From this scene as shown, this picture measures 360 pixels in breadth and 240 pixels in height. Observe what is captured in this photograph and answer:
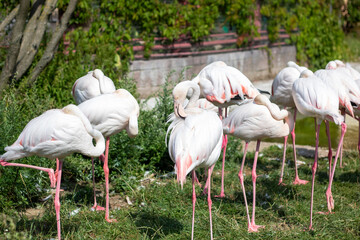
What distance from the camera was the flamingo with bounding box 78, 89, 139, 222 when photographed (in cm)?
409

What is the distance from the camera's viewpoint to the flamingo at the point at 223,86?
4.76m

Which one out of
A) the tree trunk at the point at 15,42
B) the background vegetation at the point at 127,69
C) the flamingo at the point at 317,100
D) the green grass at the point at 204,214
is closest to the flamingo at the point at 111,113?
the green grass at the point at 204,214

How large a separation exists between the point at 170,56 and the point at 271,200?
5.17 m

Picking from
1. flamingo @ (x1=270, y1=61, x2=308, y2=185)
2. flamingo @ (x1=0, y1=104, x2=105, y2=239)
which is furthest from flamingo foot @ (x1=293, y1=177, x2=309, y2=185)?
flamingo @ (x1=0, y1=104, x2=105, y2=239)

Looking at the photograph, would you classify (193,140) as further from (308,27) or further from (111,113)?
(308,27)

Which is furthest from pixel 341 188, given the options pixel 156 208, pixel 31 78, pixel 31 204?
pixel 31 78

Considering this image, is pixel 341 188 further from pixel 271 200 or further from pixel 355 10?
pixel 355 10

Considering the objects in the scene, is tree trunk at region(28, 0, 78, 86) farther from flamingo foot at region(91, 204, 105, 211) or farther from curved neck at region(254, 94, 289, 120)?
curved neck at region(254, 94, 289, 120)

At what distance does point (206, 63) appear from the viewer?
9.74 m

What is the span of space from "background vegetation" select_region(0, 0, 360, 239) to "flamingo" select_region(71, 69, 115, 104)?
0.37 meters

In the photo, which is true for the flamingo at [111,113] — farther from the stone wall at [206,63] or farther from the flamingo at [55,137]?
the stone wall at [206,63]

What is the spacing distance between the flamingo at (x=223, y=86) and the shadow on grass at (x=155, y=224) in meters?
0.88

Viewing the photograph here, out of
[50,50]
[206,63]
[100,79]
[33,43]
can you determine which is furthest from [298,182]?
[206,63]

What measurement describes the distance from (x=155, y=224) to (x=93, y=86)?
1.80 meters
